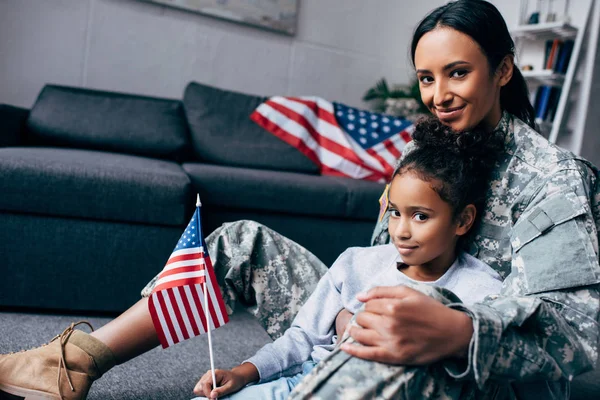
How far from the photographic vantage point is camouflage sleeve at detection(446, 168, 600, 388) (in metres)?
0.79

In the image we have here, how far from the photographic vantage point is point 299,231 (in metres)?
2.46

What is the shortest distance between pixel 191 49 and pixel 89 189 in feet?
5.46

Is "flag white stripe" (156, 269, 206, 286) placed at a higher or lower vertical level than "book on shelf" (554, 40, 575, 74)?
lower

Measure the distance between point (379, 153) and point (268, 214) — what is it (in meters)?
0.92

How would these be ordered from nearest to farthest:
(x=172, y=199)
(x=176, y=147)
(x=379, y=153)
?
(x=172, y=199), (x=176, y=147), (x=379, y=153)

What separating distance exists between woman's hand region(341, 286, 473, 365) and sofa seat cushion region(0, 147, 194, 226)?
140 cm

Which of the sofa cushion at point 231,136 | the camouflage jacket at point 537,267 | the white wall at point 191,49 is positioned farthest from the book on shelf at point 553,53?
the camouflage jacket at point 537,267

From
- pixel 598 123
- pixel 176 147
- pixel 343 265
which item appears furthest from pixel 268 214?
pixel 598 123

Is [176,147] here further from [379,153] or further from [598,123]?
[598,123]

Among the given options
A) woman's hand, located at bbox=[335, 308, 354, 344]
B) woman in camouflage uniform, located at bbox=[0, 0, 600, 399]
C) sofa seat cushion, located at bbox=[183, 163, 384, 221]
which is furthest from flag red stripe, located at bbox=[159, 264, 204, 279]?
sofa seat cushion, located at bbox=[183, 163, 384, 221]

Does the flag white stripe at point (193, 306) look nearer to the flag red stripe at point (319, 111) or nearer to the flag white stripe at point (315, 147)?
the flag white stripe at point (315, 147)

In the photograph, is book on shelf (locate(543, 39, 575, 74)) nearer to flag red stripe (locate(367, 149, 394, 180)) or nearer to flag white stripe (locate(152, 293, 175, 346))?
flag red stripe (locate(367, 149, 394, 180))

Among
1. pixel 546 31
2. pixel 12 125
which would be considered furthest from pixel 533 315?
pixel 546 31

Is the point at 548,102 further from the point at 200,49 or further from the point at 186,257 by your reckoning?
the point at 186,257
